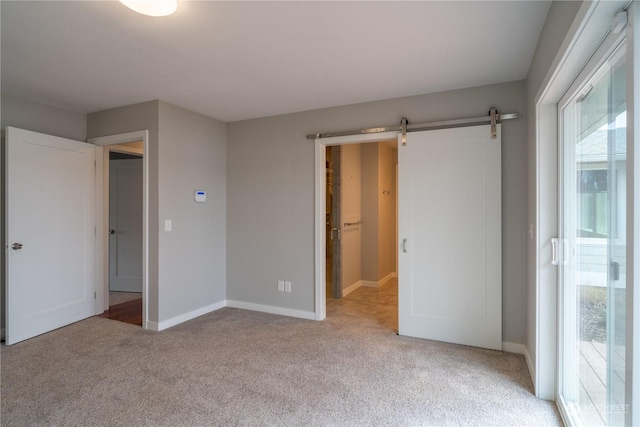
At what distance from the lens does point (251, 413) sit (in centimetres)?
202

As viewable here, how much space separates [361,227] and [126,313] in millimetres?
3572

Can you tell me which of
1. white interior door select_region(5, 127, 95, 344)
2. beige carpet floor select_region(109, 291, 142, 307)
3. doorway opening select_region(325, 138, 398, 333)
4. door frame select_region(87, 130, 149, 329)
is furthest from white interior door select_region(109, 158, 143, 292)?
doorway opening select_region(325, 138, 398, 333)

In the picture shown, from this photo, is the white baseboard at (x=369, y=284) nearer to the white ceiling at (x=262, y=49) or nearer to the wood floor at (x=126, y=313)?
the white ceiling at (x=262, y=49)

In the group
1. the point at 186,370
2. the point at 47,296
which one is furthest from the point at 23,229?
the point at 186,370

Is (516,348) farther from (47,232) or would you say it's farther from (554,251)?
(47,232)

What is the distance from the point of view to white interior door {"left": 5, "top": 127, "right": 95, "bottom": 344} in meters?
3.10

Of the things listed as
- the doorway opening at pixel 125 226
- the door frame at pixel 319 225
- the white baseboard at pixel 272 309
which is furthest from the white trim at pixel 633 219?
the doorway opening at pixel 125 226

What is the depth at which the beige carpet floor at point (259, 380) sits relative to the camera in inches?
78.4

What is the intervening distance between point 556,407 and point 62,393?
3275 mm

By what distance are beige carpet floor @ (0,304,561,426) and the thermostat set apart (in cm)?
146

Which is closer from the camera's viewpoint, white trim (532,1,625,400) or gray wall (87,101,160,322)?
white trim (532,1,625,400)

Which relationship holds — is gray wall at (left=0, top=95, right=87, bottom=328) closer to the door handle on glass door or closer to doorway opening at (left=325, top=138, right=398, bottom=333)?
doorway opening at (left=325, top=138, right=398, bottom=333)

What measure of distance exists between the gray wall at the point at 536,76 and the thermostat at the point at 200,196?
3.32m

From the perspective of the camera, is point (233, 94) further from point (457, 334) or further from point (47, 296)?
point (457, 334)
